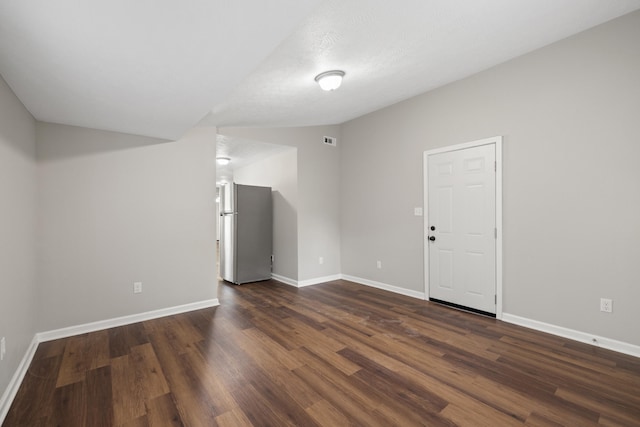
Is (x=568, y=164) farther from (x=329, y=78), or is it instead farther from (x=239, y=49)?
(x=239, y=49)

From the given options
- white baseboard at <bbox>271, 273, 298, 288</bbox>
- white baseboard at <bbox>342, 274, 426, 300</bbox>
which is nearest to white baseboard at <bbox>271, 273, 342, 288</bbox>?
white baseboard at <bbox>271, 273, 298, 288</bbox>

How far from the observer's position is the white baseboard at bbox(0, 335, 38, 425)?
1.76m

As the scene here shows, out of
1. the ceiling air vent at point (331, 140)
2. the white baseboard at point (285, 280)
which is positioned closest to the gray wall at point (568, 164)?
the ceiling air vent at point (331, 140)

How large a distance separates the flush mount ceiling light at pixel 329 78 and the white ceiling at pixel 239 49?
0.08 m

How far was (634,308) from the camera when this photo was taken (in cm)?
242

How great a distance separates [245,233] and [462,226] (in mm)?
3438

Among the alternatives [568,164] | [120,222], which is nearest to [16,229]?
[120,222]

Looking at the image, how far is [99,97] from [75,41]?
0.87 meters

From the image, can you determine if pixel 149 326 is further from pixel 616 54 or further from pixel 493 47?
pixel 616 54

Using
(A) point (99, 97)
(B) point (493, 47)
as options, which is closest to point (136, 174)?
(A) point (99, 97)

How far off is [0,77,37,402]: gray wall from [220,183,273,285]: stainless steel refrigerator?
2591 mm

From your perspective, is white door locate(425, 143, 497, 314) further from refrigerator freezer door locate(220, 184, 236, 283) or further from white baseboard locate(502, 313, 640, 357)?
refrigerator freezer door locate(220, 184, 236, 283)

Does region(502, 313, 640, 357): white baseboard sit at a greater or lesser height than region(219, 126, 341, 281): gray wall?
lesser

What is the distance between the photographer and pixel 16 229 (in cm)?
220
